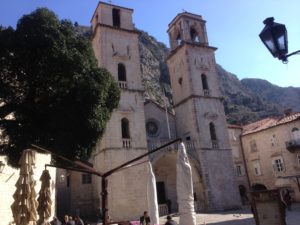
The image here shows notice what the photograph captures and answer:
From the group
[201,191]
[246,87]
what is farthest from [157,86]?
[246,87]

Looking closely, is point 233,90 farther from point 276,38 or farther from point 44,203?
point 276,38

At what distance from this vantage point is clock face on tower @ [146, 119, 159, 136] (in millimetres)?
29953

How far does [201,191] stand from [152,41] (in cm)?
6342

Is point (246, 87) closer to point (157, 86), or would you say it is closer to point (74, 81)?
point (157, 86)

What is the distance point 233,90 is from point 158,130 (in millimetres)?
61911

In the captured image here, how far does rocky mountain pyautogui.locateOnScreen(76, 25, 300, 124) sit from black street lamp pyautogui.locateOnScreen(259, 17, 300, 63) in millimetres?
48138

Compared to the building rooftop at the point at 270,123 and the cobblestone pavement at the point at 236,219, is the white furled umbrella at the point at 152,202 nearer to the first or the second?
the cobblestone pavement at the point at 236,219

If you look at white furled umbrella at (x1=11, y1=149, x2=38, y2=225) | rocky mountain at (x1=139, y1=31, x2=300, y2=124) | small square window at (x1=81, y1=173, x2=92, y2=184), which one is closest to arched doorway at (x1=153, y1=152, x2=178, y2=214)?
small square window at (x1=81, y1=173, x2=92, y2=184)

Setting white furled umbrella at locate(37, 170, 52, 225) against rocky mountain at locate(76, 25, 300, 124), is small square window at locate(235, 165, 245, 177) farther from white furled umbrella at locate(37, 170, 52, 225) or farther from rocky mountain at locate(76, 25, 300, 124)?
white furled umbrella at locate(37, 170, 52, 225)

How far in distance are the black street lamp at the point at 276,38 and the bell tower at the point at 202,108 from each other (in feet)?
73.1

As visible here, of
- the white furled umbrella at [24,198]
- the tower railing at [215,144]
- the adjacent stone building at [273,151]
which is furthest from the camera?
the adjacent stone building at [273,151]

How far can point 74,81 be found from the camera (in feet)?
40.4

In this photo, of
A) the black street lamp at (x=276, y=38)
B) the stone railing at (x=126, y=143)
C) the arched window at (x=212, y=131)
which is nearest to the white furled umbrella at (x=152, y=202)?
the stone railing at (x=126, y=143)

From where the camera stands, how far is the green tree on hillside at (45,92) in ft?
38.0
